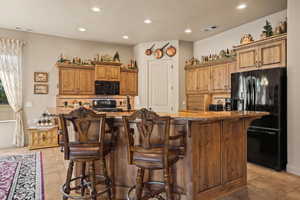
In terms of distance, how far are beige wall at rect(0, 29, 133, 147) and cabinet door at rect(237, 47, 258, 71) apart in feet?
15.2

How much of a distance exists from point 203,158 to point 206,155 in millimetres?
Answer: 59

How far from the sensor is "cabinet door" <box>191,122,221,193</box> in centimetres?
231

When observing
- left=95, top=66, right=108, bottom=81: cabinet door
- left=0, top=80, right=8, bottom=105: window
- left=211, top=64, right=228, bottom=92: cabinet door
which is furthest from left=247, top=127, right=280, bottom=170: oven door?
left=0, top=80, right=8, bottom=105: window

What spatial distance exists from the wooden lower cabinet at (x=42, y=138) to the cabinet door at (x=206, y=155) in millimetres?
4426

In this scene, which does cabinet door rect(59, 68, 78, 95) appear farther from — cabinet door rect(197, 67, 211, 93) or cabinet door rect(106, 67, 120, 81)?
cabinet door rect(197, 67, 211, 93)

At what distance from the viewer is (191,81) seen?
20.5 ft

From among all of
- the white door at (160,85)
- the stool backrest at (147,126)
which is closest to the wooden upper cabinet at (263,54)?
the white door at (160,85)

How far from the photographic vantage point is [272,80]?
3.62 metres

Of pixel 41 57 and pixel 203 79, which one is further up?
pixel 41 57

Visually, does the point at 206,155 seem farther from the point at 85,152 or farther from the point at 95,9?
the point at 95,9

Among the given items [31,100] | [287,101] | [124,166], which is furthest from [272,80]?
[31,100]

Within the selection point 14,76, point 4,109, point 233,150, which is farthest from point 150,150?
point 4,109

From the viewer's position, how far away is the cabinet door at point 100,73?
6211 mm

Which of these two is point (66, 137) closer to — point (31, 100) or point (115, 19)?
point (115, 19)
